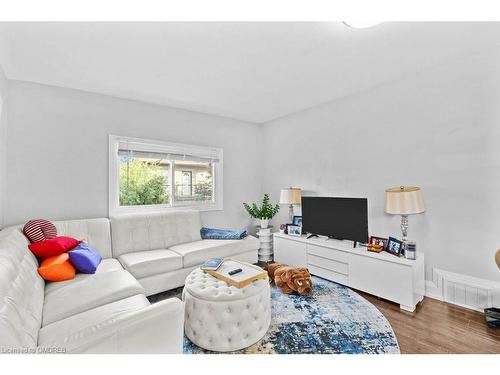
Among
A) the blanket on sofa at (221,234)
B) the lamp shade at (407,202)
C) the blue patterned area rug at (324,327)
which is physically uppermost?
the lamp shade at (407,202)

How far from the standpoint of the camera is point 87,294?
1.68m

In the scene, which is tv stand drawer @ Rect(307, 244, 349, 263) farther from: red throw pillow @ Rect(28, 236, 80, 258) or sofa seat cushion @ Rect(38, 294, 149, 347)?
red throw pillow @ Rect(28, 236, 80, 258)

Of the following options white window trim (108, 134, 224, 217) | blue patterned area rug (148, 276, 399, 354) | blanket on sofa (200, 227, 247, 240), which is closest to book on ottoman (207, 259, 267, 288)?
blue patterned area rug (148, 276, 399, 354)

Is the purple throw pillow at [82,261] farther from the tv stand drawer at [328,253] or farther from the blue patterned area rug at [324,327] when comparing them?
the tv stand drawer at [328,253]

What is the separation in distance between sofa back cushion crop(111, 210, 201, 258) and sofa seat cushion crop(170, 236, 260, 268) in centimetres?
16

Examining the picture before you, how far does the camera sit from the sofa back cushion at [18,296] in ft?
3.18

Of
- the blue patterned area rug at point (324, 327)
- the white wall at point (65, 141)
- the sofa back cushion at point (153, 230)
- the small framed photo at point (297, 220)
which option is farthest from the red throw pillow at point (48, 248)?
the small framed photo at point (297, 220)

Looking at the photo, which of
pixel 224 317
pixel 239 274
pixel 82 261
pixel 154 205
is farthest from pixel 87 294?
pixel 154 205

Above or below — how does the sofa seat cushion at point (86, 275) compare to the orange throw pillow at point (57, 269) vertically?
below

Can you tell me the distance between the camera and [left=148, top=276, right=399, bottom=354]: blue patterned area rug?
5.57ft

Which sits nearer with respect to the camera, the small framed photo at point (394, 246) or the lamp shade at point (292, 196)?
the small framed photo at point (394, 246)

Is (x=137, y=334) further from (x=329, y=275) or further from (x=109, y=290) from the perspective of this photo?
(x=329, y=275)

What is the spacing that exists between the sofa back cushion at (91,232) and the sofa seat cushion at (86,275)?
0.60 feet

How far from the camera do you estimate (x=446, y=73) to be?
237cm
